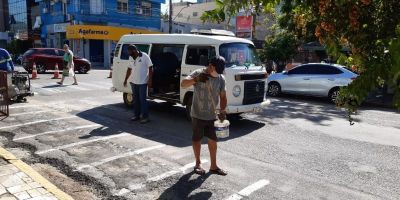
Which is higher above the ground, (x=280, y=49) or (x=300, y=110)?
(x=280, y=49)

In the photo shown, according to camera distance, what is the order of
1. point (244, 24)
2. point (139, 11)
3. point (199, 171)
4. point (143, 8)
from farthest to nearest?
1. point (143, 8)
2. point (139, 11)
3. point (244, 24)
4. point (199, 171)

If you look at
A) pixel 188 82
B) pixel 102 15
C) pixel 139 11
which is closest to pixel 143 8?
pixel 139 11

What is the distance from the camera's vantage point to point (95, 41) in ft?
127

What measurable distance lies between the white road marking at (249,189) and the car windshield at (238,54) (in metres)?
3.96

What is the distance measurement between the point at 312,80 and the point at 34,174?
11.6 metres

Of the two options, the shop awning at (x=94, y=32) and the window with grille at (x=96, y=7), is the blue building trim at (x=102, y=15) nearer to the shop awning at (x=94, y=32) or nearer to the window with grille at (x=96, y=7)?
the window with grille at (x=96, y=7)

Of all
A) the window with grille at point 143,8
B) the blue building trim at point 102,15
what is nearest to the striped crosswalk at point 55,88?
the blue building trim at point 102,15

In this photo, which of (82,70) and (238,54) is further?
(82,70)

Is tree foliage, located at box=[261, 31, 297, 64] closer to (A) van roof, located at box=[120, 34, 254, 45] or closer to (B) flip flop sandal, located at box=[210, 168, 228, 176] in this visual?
(A) van roof, located at box=[120, 34, 254, 45]

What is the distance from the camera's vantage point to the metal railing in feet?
32.1

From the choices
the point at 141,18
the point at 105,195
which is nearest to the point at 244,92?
the point at 105,195

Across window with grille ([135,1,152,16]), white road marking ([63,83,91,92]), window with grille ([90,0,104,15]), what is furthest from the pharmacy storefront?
white road marking ([63,83,91,92])

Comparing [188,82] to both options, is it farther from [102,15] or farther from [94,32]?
[102,15]

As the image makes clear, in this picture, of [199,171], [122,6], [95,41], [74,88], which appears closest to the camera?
[199,171]
